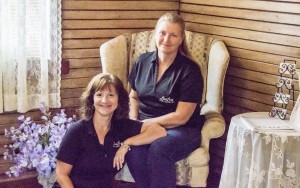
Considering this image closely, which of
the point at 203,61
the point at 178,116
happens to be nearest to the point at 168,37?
the point at 178,116

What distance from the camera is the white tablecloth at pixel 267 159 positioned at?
2402 millimetres

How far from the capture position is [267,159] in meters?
2.44

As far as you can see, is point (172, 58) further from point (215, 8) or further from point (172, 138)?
point (215, 8)

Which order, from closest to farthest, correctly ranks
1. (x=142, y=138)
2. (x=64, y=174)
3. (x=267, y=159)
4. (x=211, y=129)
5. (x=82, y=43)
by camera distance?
1. (x=64, y=174)
2. (x=267, y=159)
3. (x=142, y=138)
4. (x=211, y=129)
5. (x=82, y=43)

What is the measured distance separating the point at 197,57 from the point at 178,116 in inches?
25.4

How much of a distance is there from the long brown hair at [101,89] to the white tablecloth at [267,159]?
61 cm

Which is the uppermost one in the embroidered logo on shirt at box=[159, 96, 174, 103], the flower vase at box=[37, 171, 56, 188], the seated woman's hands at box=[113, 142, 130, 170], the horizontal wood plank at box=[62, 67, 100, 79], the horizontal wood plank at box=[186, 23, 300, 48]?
the horizontal wood plank at box=[186, 23, 300, 48]

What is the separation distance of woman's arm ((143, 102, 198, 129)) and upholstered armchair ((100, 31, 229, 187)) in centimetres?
17

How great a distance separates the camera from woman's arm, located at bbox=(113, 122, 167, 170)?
2452 millimetres

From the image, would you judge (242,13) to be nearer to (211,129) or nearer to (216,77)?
(216,77)

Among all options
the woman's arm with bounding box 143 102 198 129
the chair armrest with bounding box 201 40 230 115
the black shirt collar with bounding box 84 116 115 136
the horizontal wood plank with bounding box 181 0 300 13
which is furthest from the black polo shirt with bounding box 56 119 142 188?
the horizontal wood plank with bounding box 181 0 300 13

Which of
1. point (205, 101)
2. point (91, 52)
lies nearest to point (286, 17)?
point (205, 101)

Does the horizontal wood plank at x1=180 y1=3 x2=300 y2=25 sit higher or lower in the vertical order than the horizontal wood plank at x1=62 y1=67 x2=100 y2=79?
higher

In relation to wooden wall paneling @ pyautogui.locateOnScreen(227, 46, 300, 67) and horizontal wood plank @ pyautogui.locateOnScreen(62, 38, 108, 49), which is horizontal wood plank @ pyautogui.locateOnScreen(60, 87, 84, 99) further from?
wooden wall paneling @ pyautogui.locateOnScreen(227, 46, 300, 67)
